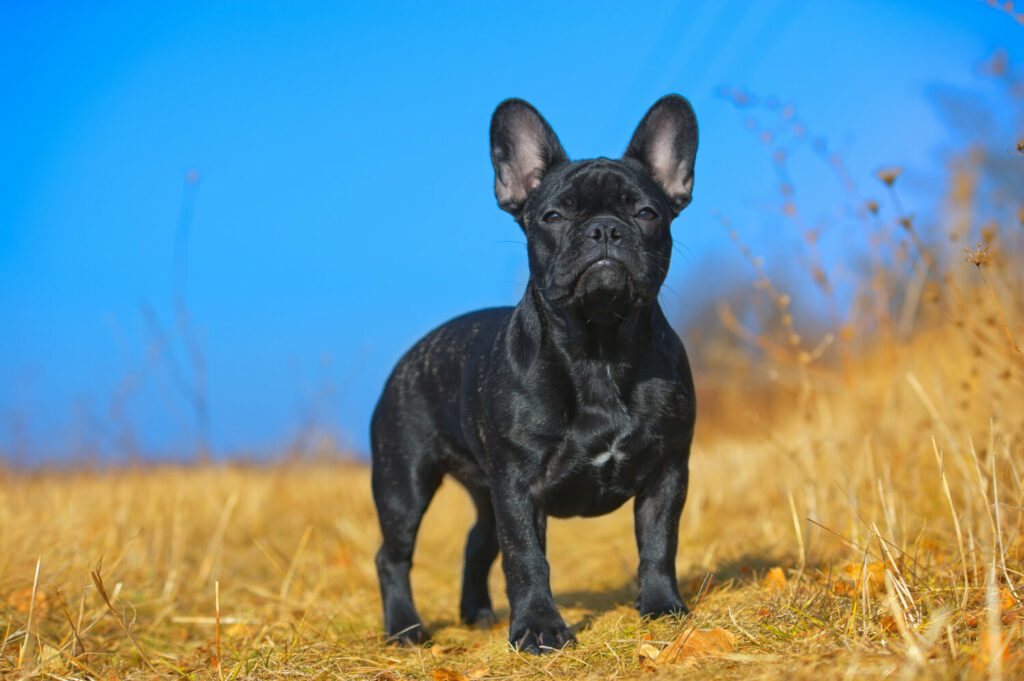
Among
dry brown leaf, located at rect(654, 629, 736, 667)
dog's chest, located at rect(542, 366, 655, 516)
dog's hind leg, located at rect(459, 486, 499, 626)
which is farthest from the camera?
dog's hind leg, located at rect(459, 486, 499, 626)

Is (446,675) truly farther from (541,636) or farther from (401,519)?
(401,519)

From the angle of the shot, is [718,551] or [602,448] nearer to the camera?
[602,448]

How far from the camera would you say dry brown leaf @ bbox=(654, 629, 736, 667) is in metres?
2.87

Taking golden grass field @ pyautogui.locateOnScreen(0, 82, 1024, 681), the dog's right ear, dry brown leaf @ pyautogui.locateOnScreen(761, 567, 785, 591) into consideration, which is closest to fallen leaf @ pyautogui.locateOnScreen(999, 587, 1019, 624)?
golden grass field @ pyautogui.locateOnScreen(0, 82, 1024, 681)

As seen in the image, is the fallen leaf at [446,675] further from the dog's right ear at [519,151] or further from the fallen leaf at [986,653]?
the dog's right ear at [519,151]

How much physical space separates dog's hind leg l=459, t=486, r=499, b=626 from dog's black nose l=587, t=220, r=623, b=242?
1.99m

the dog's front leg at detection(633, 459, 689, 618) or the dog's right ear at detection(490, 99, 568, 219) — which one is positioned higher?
the dog's right ear at detection(490, 99, 568, 219)

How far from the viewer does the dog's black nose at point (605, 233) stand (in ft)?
11.7

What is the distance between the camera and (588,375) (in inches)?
145

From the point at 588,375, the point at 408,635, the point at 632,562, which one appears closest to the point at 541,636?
the point at 588,375

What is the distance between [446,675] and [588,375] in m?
1.27

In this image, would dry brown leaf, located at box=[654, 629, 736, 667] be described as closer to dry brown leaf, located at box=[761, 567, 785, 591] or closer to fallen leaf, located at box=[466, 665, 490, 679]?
fallen leaf, located at box=[466, 665, 490, 679]

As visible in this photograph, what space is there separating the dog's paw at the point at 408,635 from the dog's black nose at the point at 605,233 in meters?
2.07

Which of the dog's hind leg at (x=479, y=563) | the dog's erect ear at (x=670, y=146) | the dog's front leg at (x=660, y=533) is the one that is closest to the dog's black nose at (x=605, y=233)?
the dog's erect ear at (x=670, y=146)
